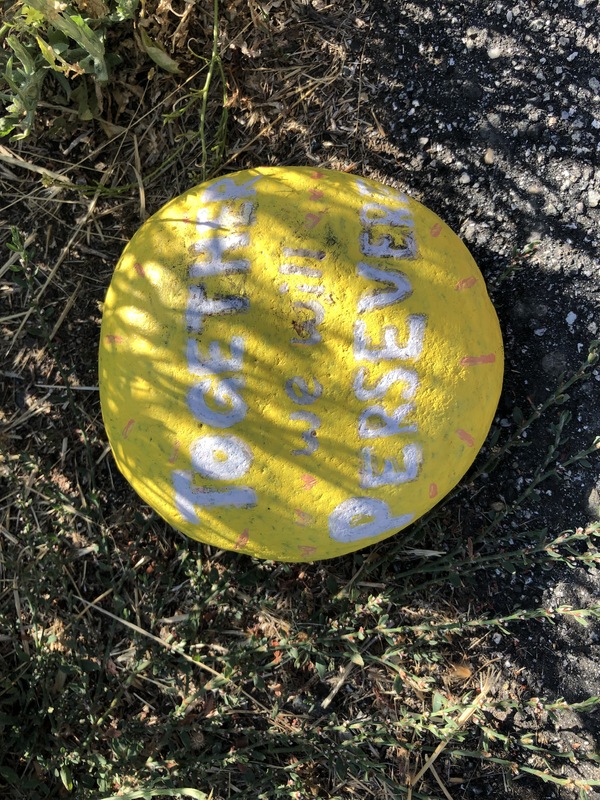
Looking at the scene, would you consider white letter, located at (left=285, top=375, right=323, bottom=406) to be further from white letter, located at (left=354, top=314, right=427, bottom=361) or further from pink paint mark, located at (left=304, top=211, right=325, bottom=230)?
pink paint mark, located at (left=304, top=211, right=325, bottom=230)

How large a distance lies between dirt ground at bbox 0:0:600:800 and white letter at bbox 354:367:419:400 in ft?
2.71

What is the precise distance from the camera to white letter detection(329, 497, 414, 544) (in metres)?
2.03

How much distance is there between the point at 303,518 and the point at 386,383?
51cm

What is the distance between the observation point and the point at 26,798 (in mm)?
2543

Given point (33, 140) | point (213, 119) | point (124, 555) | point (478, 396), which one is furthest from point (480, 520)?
point (33, 140)

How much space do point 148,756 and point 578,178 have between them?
3046 mm

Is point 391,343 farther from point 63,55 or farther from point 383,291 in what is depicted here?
point 63,55

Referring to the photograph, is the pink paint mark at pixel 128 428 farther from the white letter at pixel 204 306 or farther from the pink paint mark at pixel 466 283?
the pink paint mark at pixel 466 283

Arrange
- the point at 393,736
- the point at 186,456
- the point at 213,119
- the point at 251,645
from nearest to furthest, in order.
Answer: the point at 186,456
the point at 251,645
the point at 393,736
the point at 213,119

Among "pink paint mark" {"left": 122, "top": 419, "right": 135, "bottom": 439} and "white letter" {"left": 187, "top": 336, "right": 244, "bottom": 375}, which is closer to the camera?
"white letter" {"left": 187, "top": 336, "right": 244, "bottom": 375}

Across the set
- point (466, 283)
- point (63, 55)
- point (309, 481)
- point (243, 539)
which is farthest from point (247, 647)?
point (63, 55)

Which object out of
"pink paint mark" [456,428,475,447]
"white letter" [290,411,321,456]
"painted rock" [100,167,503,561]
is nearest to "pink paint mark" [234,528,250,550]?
"painted rock" [100,167,503,561]

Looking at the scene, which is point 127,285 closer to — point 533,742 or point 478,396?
point 478,396

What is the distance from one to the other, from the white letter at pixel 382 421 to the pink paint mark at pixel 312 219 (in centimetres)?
61
